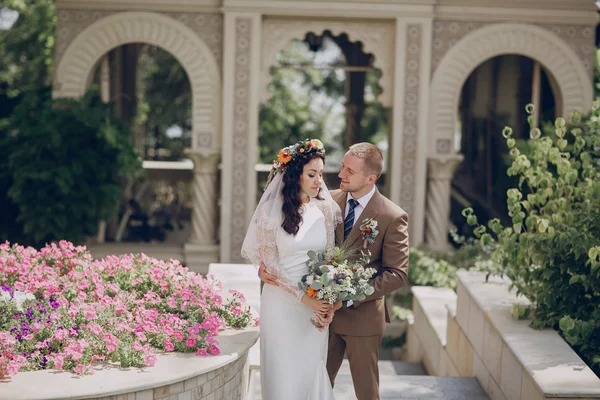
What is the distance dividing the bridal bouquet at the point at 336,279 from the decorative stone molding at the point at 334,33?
6527 mm

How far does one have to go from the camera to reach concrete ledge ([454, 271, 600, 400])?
4746 mm

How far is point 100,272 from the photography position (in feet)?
19.6

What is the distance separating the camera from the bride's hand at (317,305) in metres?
4.44

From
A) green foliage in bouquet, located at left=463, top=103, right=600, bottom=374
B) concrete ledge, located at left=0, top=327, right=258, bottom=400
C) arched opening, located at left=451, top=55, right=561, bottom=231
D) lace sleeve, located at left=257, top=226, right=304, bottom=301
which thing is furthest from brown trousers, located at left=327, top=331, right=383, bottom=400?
arched opening, located at left=451, top=55, right=561, bottom=231

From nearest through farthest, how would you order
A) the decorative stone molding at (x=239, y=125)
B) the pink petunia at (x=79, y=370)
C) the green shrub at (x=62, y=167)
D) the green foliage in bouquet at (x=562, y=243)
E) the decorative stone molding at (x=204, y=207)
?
the pink petunia at (x=79, y=370)
the green foliage in bouquet at (x=562, y=243)
the green shrub at (x=62, y=167)
the decorative stone molding at (x=239, y=125)
the decorative stone molding at (x=204, y=207)

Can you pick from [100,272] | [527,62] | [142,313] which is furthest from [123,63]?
[142,313]

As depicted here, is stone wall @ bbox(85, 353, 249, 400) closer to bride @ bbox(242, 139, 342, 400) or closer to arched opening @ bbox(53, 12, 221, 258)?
bride @ bbox(242, 139, 342, 400)

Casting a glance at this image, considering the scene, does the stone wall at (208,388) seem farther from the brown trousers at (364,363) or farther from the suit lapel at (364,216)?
the suit lapel at (364,216)

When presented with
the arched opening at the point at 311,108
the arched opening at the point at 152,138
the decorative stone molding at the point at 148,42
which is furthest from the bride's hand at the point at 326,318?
the arched opening at the point at 311,108

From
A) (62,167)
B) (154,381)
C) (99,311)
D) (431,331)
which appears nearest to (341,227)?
(154,381)

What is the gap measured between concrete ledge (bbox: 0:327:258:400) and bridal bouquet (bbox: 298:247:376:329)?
0.68 metres

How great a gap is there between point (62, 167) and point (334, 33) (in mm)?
3929

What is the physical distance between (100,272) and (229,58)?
209 inches

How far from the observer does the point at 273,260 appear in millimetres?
4570
